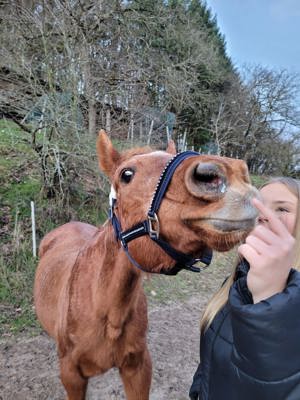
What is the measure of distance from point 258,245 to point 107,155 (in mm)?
1117

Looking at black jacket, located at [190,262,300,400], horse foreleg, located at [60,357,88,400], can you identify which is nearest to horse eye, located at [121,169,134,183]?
black jacket, located at [190,262,300,400]

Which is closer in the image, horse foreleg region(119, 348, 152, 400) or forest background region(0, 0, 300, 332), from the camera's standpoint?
horse foreleg region(119, 348, 152, 400)

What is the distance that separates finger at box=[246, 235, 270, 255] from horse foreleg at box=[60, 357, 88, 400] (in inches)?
63.9

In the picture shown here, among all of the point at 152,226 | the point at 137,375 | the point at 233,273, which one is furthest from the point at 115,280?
the point at 137,375

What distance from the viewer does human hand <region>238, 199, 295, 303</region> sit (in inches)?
34.0

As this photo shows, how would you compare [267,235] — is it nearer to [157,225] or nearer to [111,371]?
[157,225]

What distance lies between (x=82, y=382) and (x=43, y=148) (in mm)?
4729

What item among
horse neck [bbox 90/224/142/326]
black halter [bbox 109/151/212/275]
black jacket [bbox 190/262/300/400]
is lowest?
horse neck [bbox 90/224/142/326]

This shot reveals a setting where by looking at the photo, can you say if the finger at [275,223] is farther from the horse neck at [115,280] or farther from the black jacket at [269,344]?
the horse neck at [115,280]

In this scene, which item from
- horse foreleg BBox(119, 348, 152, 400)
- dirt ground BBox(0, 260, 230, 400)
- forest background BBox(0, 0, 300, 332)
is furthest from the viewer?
forest background BBox(0, 0, 300, 332)

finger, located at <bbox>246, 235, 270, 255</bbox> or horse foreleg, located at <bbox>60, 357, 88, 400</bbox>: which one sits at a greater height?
finger, located at <bbox>246, 235, 270, 255</bbox>

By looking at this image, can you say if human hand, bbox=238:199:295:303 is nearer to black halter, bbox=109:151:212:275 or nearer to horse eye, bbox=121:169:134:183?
black halter, bbox=109:151:212:275

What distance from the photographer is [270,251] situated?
864 millimetres

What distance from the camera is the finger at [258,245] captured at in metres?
0.87
